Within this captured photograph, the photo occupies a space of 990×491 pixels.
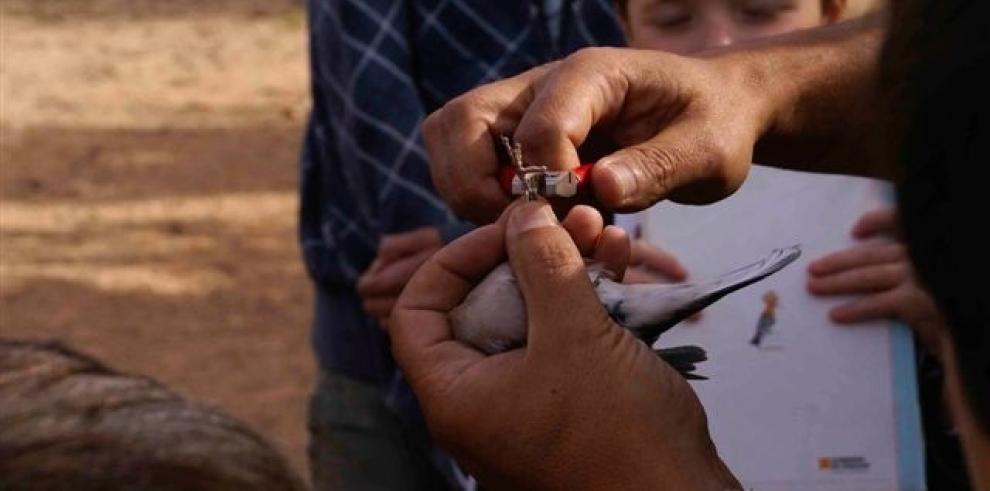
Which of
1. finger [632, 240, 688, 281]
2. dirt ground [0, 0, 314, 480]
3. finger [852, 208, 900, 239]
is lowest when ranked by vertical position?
dirt ground [0, 0, 314, 480]

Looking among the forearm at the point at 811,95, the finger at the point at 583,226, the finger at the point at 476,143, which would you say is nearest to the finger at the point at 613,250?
the finger at the point at 583,226

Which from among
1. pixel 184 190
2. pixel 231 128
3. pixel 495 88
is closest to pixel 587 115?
pixel 495 88

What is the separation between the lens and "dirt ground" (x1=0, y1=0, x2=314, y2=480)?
245 inches

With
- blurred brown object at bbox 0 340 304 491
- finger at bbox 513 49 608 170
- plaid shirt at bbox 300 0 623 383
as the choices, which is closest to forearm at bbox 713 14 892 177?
finger at bbox 513 49 608 170

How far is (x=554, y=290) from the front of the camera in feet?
4.93

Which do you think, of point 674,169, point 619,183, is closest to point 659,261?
point 674,169

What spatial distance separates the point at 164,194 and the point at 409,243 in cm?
499

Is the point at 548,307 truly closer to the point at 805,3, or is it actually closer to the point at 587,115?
the point at 587,115

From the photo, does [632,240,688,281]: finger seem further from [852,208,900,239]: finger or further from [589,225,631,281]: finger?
[589,225,631,281]: finger

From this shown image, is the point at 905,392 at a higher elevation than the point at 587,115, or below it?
below

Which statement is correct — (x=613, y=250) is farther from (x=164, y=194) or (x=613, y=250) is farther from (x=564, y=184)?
(x=164, y=194)

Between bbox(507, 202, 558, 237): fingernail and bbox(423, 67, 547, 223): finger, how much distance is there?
20cm

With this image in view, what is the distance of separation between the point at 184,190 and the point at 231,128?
81 cm

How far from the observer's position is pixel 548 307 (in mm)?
1502
